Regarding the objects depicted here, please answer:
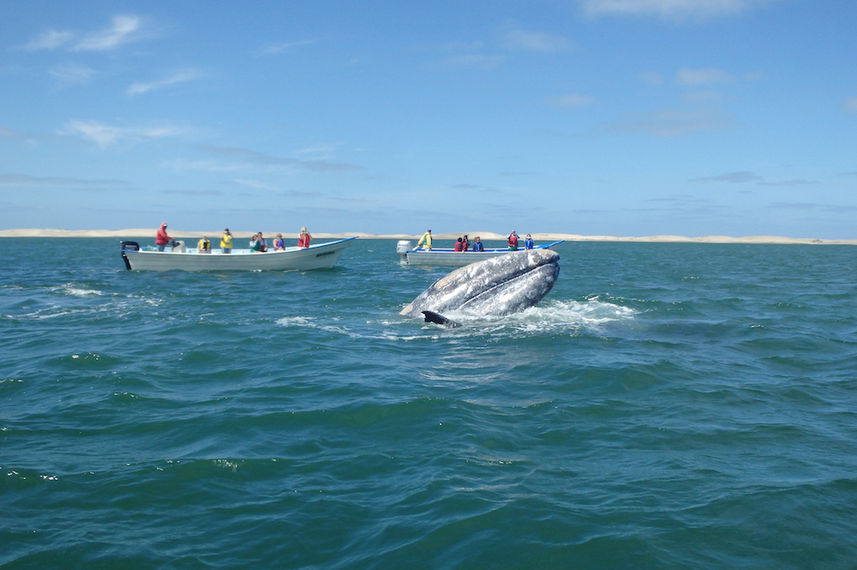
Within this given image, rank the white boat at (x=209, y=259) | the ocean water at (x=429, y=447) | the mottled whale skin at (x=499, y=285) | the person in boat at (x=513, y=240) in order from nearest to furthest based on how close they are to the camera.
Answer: the ocean water at (x=429, y=447) → the mottled whale skin at (x=499, y=285) → the white boat at (x=209, y=259) → the person in boat at (x=513, y=240)

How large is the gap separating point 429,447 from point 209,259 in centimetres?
2769

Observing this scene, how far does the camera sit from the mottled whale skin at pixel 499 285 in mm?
13719

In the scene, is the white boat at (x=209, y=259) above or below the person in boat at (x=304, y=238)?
below

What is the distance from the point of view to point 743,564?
13.8 ft

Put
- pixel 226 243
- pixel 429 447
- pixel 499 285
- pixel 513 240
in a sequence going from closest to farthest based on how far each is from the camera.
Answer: pixel 429 447 → pixel 499 285 → pixel 226 243 → pixel 513 240

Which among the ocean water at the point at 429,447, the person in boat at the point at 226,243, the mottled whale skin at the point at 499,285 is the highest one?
the person in boat at the point at 226,243

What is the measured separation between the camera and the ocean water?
456cm

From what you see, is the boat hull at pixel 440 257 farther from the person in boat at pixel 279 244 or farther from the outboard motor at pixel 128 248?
the outboard motor at pixel 128 248

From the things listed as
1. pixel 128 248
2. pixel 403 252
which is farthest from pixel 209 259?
pixel 403 252

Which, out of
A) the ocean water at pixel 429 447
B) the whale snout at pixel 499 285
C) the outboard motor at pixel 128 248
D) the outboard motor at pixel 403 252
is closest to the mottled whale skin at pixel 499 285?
the whale snout at pixel 499 285

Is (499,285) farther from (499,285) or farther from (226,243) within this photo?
(226,243)

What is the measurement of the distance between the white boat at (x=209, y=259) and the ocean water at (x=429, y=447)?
59.4ft

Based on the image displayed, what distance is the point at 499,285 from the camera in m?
14.0

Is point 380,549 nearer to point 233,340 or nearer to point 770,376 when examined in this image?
point 770,376
